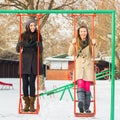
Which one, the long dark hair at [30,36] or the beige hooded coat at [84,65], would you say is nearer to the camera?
the long dark hair at [30,36]

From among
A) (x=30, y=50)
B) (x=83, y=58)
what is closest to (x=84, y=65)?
(x=83, y=58)

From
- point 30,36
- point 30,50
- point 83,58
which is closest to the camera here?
point 30,50

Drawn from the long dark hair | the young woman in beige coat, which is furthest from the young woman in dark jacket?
the young woman in beige coat

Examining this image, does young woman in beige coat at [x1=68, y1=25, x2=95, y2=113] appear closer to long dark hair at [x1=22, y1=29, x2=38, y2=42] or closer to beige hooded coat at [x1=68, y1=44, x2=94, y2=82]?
beige hooded coat at [x1=68, y1=44, x2=94, y2=82]

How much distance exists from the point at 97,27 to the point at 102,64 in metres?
19.4

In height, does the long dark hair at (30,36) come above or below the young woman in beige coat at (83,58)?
above

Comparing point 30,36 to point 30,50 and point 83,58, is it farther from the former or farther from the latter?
point 83,58

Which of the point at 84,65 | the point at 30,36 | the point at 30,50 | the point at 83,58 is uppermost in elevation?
the point at 30,36

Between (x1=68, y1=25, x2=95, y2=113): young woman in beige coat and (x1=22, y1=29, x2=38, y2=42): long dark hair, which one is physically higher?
(x1=22, y1=29, x2=38, y2=42): long dark hair

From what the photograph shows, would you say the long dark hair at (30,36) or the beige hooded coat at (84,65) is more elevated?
the long dark hair at (30,36)

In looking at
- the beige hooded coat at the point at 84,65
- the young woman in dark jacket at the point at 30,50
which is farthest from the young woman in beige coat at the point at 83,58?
the young woman in dark jacket at the point at 30,50

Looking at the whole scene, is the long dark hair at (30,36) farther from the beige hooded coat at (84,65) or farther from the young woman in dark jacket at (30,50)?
the beige hooded coat at (84,65)

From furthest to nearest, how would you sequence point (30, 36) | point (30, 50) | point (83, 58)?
point (83, 58), point (30, 36), point (30, 50)

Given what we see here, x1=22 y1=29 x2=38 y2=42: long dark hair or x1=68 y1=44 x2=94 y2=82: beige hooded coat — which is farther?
x1=68 y1=44 x2=94 y2=82: beige hooded coat
